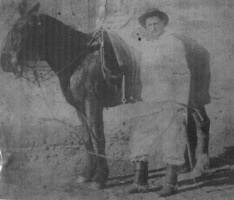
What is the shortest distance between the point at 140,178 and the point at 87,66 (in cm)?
116

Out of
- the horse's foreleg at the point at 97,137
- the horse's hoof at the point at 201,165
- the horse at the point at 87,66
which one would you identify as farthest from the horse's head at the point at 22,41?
the horse's hoof at the point at 201,165

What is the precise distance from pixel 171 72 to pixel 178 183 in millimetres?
1019

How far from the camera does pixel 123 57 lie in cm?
351

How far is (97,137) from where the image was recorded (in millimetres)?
3570

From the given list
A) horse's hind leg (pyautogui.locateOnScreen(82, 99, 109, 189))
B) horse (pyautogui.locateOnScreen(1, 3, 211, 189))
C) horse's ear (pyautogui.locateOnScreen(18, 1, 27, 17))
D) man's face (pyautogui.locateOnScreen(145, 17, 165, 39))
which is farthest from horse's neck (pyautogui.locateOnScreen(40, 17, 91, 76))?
man's face (pyautogui.locateOnScreen(145, 17, 165, 39))

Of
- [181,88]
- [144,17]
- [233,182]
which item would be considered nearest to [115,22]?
[144,17]

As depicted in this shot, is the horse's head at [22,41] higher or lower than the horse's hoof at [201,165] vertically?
higher

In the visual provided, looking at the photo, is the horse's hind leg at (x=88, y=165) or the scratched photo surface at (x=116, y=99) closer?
the scratched photo surface at (x=116, y=99)

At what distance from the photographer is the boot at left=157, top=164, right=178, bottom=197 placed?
343 centimetres

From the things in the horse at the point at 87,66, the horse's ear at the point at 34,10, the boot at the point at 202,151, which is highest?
the horse's ear at the point at 34,10

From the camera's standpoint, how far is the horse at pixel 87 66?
11.5 ft

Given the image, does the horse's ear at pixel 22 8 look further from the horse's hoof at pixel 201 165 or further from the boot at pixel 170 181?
the horse's hoof at pixel 201 165

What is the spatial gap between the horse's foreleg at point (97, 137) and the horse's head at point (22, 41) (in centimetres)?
74

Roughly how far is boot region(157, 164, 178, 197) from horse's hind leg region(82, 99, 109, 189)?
1.82ft
